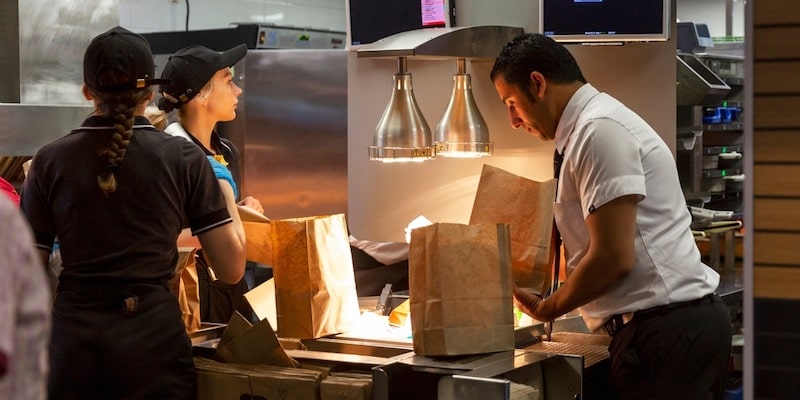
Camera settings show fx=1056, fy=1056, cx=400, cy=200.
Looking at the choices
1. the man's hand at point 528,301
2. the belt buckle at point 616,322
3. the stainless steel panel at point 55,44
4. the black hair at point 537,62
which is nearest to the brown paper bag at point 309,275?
the man's hand at point 528,301

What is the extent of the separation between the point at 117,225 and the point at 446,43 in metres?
1.30

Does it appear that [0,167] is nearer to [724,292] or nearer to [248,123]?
[248,123]

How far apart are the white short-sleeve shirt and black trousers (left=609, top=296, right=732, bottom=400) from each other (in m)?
0.04

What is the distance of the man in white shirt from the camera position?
2688 mm

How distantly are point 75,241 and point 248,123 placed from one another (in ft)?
10.9

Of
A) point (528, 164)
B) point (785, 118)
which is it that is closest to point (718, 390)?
point (785, 118)

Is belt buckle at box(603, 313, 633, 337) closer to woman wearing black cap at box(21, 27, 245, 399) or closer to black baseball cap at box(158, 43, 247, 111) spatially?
woman wearing black cap at box(21, 27, 245, 399)

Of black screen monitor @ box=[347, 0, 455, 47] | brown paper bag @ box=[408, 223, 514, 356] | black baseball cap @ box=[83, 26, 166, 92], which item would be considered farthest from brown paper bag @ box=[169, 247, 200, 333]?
black screen monitor @ box=[347, 0, 455, 47]

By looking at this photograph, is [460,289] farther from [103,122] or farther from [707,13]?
[707,13]

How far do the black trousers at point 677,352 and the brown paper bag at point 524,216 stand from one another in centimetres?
31

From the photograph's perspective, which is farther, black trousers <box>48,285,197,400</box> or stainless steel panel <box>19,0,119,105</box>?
stainless steel panel <box>19,0,119,105</box>

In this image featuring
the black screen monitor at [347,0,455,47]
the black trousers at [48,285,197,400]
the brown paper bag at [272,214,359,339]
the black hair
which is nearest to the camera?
the black trousers at [48,285,197,400]

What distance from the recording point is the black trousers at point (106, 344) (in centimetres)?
252

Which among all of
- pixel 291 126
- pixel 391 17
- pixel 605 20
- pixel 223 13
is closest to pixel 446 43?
pixel 605 20
